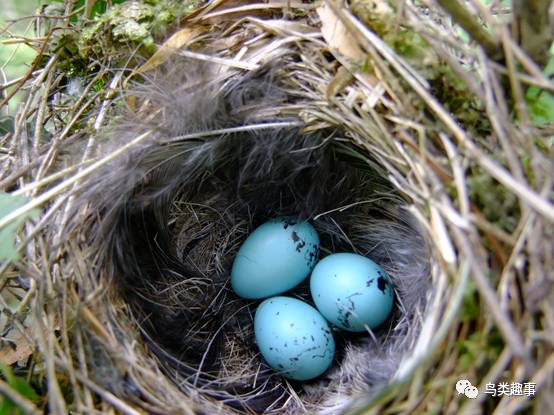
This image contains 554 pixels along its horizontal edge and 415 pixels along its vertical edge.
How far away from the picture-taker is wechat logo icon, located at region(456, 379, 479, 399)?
2.86 ft

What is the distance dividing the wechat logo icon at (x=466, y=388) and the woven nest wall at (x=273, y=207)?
1cm

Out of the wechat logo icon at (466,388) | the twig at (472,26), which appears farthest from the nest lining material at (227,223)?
the twig at (472,26)

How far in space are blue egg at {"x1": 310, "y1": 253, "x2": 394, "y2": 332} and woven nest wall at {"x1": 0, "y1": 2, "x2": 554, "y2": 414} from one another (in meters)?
0.06

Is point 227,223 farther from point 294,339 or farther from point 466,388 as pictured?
point 466,388

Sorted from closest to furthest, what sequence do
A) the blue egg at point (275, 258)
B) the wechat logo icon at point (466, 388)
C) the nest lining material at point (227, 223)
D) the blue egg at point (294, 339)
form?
the wechat logo icon at point (466, 388)
the nest lining material at point (227, 223)
the blue egg at point (294, 339)
the blue egg at point (275, 258)

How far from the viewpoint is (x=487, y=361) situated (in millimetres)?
889

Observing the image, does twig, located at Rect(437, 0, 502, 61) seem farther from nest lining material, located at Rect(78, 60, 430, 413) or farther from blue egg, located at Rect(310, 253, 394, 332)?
blue egg, located at Rect(310, 253, 394, 332)

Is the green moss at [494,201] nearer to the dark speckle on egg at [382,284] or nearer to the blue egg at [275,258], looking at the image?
the dark speckle on egg at [382,284]

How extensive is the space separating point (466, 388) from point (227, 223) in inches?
36.2

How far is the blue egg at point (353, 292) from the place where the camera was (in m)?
1.37

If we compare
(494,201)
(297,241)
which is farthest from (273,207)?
(494,201)

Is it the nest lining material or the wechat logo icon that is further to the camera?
the nest lining material

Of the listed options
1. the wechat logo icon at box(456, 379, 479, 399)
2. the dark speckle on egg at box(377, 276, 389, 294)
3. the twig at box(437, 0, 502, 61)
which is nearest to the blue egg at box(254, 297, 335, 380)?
the dark speckle on egg at box(377, 276, 389, 294)

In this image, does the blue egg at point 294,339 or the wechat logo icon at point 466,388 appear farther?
the blue egg at point 294,339
